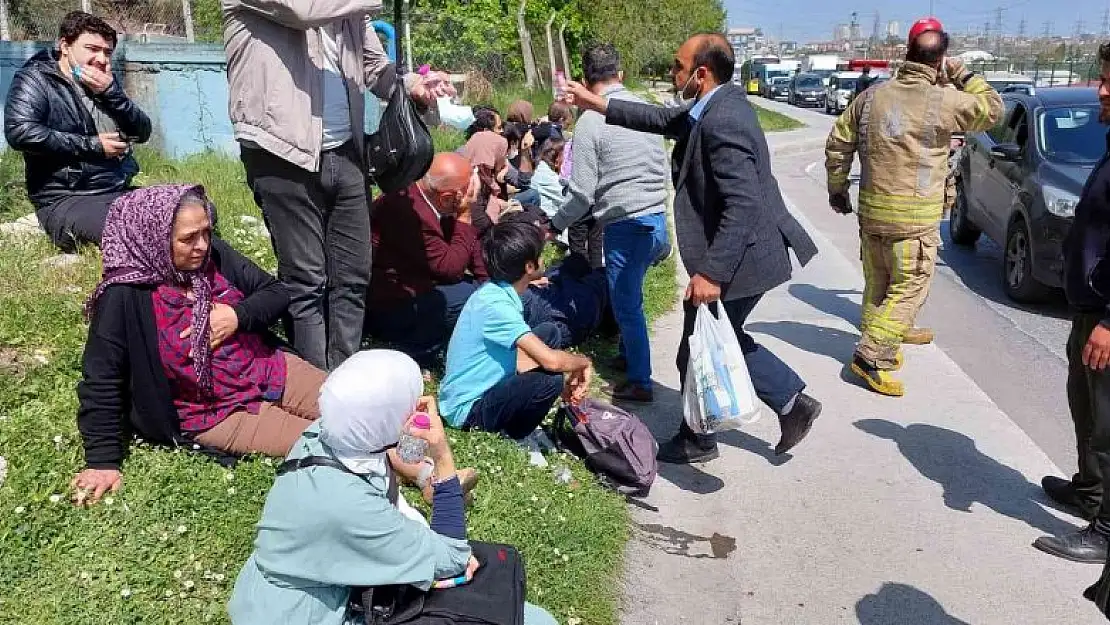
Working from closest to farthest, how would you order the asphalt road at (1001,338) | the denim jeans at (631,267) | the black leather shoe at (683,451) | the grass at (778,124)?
1. the black leather shoe at (683,451)
2. the denim jeans at (631,267)
3. the asphalt road at (1001,338)
4. the grass at (778,124)

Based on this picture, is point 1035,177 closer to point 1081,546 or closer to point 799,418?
point 799,418

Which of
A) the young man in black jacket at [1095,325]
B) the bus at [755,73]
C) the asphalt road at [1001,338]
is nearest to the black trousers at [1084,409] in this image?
the young man in black jacket at [1095,325]

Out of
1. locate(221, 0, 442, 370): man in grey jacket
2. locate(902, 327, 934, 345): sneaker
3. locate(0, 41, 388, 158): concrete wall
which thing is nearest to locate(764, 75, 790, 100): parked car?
locate(0, 41, 388, 158): concrete wall

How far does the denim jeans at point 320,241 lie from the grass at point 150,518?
2.36 feet

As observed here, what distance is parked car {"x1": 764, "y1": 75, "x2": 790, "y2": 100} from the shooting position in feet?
193

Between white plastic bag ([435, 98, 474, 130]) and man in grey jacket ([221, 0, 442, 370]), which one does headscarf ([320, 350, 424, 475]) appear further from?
white plastic bag ([435, 98, 474, 130])

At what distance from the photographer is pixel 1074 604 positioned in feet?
11.7

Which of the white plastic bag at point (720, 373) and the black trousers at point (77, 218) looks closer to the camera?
the white plastic bag at point (720, 373)

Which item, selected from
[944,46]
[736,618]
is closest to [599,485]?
[736,618]

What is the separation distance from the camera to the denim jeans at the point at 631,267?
538 cm

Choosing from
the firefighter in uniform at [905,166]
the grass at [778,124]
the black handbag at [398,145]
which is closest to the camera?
the black handbag at [398,145]

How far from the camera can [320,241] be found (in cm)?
416

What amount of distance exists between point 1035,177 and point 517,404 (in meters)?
5.73

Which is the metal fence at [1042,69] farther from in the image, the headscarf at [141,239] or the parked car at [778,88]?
the headscarf at [141,239]
